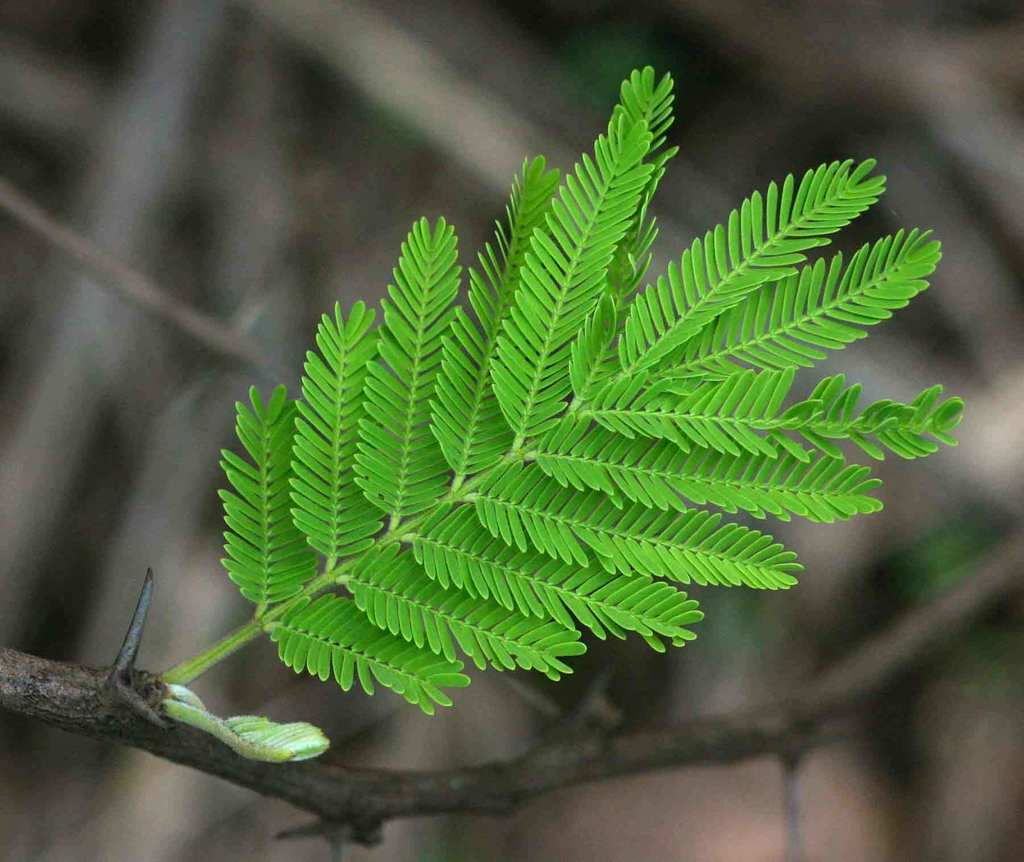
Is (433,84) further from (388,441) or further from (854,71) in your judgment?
(388,441)

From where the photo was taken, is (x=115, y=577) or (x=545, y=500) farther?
(x=115, y=577)

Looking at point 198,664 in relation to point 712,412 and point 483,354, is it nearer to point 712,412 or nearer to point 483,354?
point 483,354

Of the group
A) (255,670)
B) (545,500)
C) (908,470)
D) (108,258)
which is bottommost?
(545,500)

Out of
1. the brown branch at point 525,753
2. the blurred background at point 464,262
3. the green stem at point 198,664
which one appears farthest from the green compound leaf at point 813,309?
the blurred background at point 464,262

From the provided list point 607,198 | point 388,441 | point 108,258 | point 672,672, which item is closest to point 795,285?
point 607,198

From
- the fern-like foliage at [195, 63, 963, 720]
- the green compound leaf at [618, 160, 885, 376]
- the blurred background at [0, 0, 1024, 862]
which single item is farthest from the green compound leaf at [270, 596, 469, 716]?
the blurred background at [0, 0, 1024, 862]
